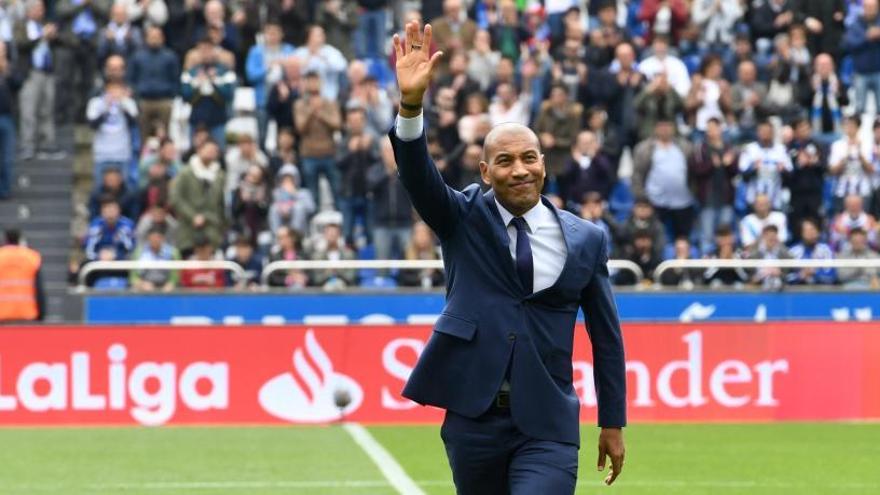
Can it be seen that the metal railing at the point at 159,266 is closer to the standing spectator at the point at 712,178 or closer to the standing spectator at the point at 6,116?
the standing spectator at the point at 6,116

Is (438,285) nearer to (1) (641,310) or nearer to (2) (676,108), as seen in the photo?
(1) (641,310)

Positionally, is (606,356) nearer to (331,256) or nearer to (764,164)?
(331,256)

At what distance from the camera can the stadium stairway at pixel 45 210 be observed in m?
23.1

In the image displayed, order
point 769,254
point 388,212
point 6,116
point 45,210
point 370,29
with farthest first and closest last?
point 370,29 → point 45,210 → point 6,116 → point 388,212 → point 769,254

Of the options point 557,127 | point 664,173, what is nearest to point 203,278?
point 557,127

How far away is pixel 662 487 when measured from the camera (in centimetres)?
1239

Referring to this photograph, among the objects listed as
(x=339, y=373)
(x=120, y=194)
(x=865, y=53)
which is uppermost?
(x=865, y=53)

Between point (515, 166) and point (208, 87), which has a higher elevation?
point (208, 87)

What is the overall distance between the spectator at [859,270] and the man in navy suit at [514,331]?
49.4ft

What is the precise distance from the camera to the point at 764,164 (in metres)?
22.0

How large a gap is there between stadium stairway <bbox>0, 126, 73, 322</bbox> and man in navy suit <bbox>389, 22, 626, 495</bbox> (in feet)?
56.1

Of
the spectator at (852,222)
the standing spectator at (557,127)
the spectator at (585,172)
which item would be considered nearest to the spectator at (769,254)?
the spectator at (852,222)

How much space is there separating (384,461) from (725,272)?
7.86 m

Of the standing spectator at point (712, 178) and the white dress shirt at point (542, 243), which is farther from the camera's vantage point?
the standing spectator at point (712, 178)
